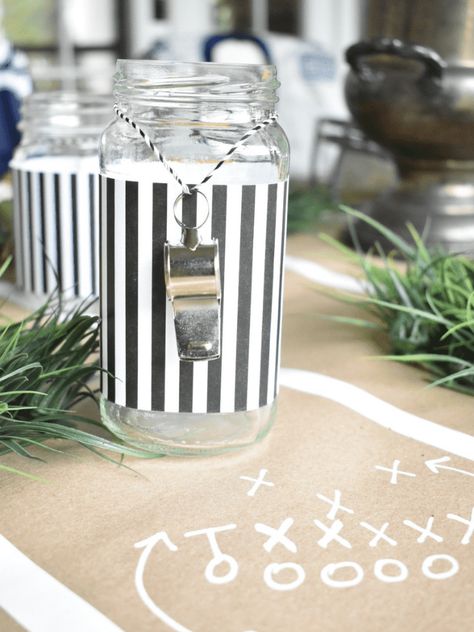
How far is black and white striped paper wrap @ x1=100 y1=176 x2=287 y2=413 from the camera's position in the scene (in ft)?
1.16

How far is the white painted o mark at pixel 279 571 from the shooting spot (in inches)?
Result: 11.2

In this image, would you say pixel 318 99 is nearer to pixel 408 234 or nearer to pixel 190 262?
pixel 408 234

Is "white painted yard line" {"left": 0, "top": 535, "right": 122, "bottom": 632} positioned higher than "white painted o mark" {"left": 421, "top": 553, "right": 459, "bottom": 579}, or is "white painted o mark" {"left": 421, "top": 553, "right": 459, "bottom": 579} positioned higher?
"white painted yard line" {"left": 0, "top": 535, "right": 122, "bottom": 632}

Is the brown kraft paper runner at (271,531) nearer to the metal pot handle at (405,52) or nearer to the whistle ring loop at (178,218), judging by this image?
the whistle ring loop at (178,218)

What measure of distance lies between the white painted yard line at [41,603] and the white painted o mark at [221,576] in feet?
0.13

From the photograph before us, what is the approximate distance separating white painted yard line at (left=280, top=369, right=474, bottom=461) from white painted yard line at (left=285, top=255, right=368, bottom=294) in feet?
0.67

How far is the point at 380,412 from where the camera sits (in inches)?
17.6

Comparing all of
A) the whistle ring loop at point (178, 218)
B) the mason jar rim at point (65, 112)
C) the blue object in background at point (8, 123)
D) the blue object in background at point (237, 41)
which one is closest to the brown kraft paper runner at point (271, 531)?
the whistle ring loop at point (178, 218)

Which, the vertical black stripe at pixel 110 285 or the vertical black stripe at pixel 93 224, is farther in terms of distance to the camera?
the vertical black stripe at pixel 93 224

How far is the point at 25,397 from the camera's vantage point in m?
0.39

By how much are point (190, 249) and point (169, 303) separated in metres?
0.03

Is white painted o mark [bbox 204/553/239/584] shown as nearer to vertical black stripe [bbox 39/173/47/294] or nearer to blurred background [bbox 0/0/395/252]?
vertical black stripe [bbox 39/173/47/294]

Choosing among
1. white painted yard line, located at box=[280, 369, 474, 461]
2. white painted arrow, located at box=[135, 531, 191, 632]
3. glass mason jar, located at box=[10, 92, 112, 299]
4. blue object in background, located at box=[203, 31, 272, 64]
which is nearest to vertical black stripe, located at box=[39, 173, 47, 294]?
glass mason jar, located at box=[10, 92, 112, 299]

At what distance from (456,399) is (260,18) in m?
1.70
